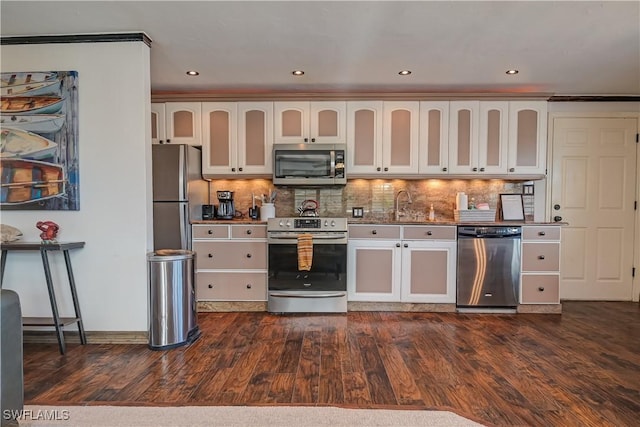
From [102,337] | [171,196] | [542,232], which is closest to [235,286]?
[171,196]

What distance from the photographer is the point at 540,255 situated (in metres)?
3.64

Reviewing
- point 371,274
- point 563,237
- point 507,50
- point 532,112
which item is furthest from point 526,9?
point 563,237

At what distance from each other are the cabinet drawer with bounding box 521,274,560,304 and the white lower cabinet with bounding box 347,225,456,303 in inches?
30.4

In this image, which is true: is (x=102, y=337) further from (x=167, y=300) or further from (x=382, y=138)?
(x=382, y=138)

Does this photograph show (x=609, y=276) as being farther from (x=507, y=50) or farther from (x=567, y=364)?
(x=507, y=50)

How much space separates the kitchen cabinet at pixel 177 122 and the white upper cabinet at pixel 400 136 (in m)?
2.13

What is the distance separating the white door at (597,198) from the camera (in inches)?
164

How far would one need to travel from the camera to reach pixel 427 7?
7.52ft

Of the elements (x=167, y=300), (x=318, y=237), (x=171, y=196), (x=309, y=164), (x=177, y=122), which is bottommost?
(x=167, y=300)

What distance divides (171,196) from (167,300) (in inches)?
51.1

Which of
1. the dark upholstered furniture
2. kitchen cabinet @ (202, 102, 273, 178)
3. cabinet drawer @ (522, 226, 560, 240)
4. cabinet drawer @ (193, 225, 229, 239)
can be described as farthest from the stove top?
the dark upholstered furniture

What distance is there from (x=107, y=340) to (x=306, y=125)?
2.81 meters

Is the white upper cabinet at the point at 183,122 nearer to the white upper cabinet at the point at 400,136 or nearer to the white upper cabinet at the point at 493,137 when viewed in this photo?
the white upper cabinet at the point at 400,136

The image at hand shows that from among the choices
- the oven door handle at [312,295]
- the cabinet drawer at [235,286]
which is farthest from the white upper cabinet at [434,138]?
the cabinet drawer at [235,286]
